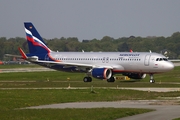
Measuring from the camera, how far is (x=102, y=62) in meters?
74.9

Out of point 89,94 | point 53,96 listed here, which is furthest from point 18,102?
point 89,94

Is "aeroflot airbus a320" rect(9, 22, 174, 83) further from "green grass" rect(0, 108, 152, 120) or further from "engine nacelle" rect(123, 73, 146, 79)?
"green grass" rect(0, 108, 152, 120)

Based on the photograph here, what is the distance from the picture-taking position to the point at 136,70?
238ft

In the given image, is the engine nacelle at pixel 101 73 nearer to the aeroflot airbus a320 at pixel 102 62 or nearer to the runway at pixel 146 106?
the aeroflot airbus a320 at pixel 102 62

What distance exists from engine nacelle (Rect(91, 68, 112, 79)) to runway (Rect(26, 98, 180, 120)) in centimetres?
2835

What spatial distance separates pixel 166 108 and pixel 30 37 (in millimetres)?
49460

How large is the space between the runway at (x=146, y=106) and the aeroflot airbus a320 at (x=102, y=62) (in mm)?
28436

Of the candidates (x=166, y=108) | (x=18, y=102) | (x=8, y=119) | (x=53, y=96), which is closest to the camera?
(x=8, y=119)

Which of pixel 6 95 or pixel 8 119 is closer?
pixel 8 119

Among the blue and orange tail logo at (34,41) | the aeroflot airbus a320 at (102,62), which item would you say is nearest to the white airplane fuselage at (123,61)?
the aeroflot airbus a320 at (102,62)

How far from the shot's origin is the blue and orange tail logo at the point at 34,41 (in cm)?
8125

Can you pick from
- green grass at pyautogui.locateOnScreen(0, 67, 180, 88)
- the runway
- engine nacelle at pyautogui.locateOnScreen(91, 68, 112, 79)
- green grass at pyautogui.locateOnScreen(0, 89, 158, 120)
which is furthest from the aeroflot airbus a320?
the runway

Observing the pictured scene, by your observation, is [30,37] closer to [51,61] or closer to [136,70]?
[51,61]

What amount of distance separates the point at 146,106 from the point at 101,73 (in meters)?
33.9
